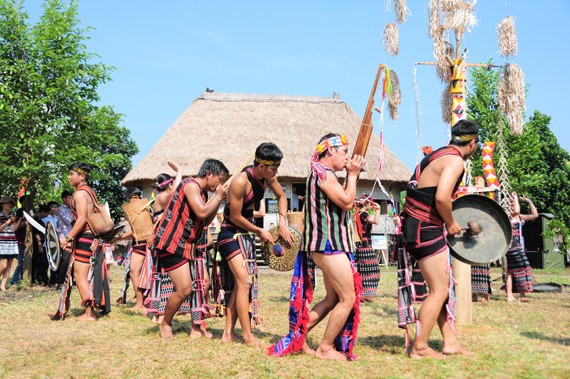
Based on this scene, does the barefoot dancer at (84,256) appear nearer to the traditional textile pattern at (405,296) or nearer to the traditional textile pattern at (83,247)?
the traditional textile pattern at (83,247)

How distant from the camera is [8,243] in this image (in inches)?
526

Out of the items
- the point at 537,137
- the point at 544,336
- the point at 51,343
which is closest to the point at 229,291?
the point at 51,343

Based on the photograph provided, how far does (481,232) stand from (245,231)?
7.63 ft

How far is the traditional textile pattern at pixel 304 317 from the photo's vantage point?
5.61 meters

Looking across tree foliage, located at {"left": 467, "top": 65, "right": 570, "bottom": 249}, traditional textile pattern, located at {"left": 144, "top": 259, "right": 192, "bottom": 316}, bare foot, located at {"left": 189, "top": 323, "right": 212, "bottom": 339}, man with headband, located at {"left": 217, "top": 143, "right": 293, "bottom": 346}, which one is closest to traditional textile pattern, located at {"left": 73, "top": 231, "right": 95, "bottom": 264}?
traditional textile pattern, located at {"left": 144, "top": 259, "right": 192, "bottom": 316}

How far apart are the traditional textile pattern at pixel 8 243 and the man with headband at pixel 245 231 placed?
835 centimetres

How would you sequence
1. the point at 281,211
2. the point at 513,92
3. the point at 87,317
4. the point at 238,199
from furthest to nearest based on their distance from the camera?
the point at 513,92 < the point at 87,317 < the point at 281,211 < the point at 238,199

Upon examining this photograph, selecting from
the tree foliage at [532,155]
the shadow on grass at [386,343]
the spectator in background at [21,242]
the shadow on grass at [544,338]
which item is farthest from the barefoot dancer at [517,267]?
the tree foliage at [532,155]

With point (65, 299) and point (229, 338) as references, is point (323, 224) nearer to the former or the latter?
point (229, 338)

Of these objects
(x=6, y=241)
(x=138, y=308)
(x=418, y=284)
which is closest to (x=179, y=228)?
(x=418, y=284)

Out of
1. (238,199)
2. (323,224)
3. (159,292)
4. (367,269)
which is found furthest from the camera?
(367,269)

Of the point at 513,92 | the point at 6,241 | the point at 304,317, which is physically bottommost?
the point at 304,317

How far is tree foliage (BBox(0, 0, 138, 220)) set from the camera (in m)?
13.4

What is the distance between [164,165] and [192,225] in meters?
19.9
